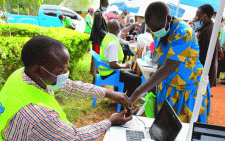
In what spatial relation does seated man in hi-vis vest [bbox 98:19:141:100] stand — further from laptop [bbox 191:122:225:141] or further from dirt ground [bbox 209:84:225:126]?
laptop [bbox 191:122:225:141]

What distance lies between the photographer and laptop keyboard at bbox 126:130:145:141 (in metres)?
1.39

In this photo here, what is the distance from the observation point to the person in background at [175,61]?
164 cm

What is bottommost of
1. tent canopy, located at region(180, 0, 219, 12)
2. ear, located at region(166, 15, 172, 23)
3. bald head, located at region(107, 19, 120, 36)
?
bald head, located at region(107, 19, 120, 36)

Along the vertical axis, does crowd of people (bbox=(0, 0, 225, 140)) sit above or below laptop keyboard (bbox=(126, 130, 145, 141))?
above

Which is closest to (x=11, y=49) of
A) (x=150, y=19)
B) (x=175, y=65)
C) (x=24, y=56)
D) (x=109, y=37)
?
(x=109, y=37)

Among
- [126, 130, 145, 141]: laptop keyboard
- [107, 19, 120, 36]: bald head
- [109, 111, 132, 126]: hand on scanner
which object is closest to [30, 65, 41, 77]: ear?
[109, 111, 132, 126]: hand on scanner

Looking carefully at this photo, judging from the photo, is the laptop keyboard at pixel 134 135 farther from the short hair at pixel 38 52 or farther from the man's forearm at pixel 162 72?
the short hair at pixel 38 52

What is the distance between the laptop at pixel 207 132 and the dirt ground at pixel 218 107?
3.21 meters

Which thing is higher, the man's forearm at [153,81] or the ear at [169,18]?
the ear at [169,18]

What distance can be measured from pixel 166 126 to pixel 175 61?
23.5 inches

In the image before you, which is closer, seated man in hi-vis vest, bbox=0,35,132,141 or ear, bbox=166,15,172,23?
seated man in hi-vis vest, bbox=0,35,132,141

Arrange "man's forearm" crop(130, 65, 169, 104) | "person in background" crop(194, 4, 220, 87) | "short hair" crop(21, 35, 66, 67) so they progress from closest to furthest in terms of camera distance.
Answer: "short hair" crop(21, 35, 66, 67), "man's forearm" crop(130, 65, 169, 104), "person in background" crop(194, 4, 220, 87)

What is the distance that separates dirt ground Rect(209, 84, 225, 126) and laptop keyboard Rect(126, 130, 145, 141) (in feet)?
9.57

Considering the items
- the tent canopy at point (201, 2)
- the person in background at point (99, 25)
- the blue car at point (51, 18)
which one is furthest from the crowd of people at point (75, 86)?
the blue car at point (51, 18)
